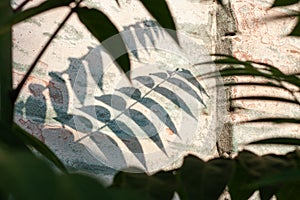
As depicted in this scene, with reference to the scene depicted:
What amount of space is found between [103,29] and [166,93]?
1.47m

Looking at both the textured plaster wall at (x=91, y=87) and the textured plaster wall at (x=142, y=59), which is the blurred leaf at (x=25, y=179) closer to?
the textured plaster wall at (x=142, y=59)

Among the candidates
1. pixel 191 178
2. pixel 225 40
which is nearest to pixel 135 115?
pixel 225 40

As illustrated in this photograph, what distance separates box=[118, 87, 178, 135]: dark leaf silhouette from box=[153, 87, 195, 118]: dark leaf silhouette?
1.6 inches

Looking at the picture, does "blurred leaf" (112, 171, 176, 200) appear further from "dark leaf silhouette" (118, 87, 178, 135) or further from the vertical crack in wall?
the vertical crack in wall

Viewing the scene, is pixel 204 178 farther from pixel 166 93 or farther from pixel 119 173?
pixel 166 93

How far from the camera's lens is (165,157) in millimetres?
1967

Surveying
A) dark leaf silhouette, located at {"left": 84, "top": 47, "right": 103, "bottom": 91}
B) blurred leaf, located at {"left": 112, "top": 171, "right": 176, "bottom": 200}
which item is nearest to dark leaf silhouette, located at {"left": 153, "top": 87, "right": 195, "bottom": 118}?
dark leaf silhouette, located at {"left": 84, "top": 47, "right": 103, "bottom": 91}

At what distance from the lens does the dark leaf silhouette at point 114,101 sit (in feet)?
6.17

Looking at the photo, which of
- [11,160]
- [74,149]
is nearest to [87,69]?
[74,149]

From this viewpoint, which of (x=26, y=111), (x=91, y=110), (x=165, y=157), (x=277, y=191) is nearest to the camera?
(x=277, y=191)

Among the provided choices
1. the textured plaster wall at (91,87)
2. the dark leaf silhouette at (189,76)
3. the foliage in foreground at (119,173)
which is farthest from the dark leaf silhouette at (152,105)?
the foliage in foreground at (119,173)

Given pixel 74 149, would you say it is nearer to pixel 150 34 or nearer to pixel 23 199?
pixel 150 34

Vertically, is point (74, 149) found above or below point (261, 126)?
above

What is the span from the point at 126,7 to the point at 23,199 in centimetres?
180
